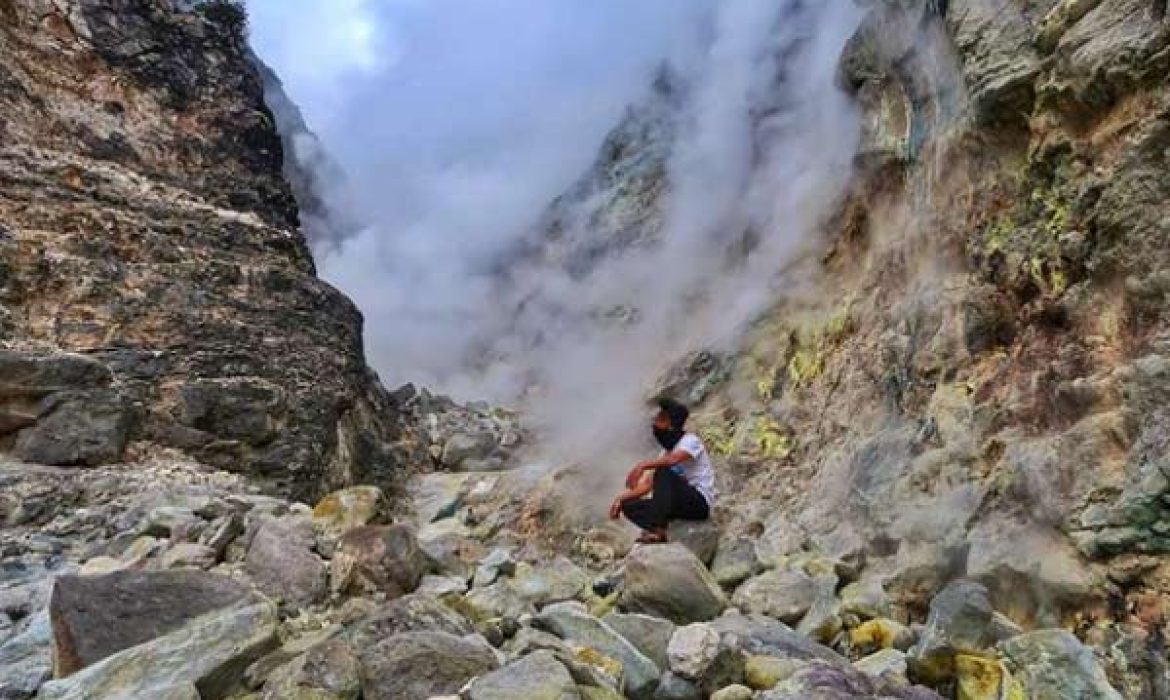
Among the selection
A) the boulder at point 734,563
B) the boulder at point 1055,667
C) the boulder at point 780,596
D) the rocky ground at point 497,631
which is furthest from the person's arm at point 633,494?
the boulder at point 1055,667

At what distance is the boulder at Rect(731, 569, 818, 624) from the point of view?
5324 millimetres

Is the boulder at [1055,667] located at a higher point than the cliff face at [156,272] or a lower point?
lower

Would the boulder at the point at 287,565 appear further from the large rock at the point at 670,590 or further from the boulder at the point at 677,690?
the boulder at the point at 677,690

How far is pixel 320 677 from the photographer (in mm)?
3639

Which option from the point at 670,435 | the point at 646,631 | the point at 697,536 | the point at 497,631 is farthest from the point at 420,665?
the point at 670,435

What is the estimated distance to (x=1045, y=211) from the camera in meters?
6.86

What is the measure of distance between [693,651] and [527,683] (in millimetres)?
889

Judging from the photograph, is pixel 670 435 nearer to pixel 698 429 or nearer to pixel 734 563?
pixel 734 563

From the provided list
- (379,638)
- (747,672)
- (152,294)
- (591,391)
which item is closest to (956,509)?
(747,672)

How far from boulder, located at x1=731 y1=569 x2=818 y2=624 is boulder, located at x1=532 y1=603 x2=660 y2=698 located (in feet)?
4.08

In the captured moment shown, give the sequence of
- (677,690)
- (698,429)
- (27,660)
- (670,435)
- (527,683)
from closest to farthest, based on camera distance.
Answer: (527,683), (677,690), (27,660), (670,435), (698,429)

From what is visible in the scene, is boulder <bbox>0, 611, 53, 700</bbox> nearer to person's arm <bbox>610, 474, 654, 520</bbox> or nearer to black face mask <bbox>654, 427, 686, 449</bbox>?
person's arm <bbox>610, 474, 654, 520</bbox>

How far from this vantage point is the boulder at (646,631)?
442 cm

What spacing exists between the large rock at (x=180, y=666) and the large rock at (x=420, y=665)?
597 mm
